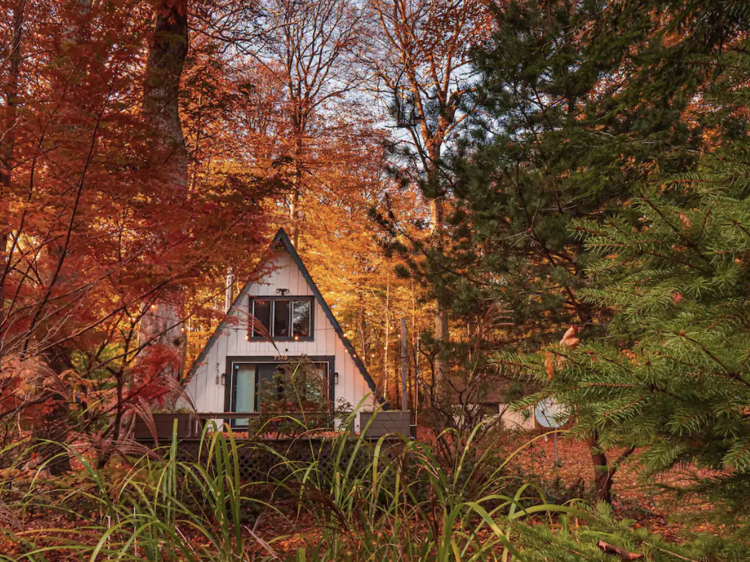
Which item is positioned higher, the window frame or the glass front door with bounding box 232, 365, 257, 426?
the window frame

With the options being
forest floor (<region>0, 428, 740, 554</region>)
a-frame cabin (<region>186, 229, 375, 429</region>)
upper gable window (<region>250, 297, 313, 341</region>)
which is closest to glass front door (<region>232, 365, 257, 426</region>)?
a-frame cabin (<region>186, 229, 375, 429</region>)

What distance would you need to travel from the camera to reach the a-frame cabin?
1344 centimetres

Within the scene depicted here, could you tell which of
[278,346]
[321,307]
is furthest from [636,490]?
[278,346]

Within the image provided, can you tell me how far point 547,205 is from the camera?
6.71 meters

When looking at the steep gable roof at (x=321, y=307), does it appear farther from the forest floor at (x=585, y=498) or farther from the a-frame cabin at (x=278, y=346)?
the forest floor at (x=585, y=498)

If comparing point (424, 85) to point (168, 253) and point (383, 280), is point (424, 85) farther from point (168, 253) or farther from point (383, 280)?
point (168, 253)

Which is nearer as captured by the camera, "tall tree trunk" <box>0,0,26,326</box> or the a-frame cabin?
"tall tree trunk" <box>0,0,26,326</box>

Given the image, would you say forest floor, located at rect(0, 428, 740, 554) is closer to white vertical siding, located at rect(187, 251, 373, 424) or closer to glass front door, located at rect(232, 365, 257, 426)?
white vertical siding, located at rect(187, 251, 373, 424)

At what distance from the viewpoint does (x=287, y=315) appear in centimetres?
1396

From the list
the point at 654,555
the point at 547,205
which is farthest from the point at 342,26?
the point at 654,555

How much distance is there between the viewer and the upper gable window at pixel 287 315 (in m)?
13.8

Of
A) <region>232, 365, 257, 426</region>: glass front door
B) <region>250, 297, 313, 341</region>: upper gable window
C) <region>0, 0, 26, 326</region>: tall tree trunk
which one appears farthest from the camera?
<region>250, 297, 313, 341</region>: upper gable window

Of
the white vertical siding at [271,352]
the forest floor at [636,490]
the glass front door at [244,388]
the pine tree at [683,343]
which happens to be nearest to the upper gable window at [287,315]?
the white vertical siding at [271,352]

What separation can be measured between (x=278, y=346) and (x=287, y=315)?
803 millimetres
